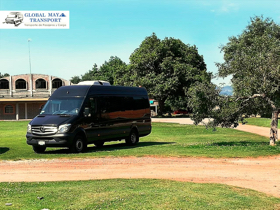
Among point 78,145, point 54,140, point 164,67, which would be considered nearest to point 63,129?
point 54,140

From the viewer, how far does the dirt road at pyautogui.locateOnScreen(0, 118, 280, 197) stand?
1071 centimetres

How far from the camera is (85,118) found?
60.2 feet

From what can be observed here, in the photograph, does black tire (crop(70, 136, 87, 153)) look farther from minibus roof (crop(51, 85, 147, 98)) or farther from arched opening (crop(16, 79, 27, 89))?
arched opening (crop(16, 79, 27, 89))

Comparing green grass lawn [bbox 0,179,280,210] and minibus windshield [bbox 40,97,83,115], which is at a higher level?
minibus windshield [bbox 40,97,83,115]

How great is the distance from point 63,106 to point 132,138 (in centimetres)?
479

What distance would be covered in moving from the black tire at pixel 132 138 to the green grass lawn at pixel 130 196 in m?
11.7

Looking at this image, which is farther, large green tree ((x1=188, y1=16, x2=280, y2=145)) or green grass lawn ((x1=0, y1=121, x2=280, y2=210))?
large green tree ((x1=188, y1=16, x2=280, y2=145))

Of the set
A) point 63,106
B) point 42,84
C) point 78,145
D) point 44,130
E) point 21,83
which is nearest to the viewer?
point 44,130

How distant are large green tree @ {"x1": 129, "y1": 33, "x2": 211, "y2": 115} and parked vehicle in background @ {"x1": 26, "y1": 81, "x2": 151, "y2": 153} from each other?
41628 mm

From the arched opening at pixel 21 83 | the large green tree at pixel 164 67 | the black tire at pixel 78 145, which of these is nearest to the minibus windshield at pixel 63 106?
the black tire at pixel 78 145

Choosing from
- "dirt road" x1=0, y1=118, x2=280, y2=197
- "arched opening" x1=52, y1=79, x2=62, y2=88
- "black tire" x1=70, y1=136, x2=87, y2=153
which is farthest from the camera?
"arched opening" x1=52, y1=79, x2=62, y2=88

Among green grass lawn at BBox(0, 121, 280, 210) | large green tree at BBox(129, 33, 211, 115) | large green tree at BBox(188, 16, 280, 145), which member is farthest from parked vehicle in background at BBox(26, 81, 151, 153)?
large green tree at BBox(129, 33, 211, 115)

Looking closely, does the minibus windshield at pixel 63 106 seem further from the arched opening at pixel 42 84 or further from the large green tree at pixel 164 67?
the arched opening at pixel 42 84

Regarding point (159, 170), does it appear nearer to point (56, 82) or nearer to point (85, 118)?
point (85, 118)
